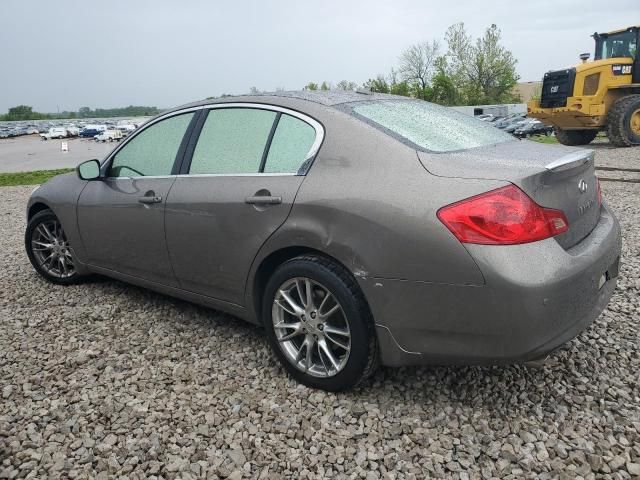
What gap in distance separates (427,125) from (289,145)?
0.77m

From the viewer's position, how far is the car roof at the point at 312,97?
9.83 feet

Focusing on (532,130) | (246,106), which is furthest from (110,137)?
(246,106)

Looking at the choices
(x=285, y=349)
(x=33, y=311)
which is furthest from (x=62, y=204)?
(x=285, y=349)

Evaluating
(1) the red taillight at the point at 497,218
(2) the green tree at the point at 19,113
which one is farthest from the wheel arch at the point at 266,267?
(2) the green tree at the point at 19,113

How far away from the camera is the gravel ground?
2.25 meters

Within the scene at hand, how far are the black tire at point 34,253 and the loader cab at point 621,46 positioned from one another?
52.3 ft

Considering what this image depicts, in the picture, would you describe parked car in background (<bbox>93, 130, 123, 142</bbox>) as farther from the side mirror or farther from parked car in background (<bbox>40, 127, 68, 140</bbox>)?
the side mirror

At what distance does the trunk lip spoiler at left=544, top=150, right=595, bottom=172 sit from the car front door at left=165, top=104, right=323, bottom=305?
3.72ft

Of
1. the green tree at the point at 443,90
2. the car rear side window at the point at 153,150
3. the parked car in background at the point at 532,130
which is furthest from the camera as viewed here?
the green tree at the point at 443,90

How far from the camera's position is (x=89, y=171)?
158 inches

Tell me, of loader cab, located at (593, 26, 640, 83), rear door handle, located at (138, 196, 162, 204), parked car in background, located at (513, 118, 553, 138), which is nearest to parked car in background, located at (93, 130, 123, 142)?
parked car in background, located at (513, 118, 553, 138)

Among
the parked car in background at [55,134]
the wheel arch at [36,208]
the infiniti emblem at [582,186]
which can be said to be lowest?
the parked car in background at [55,134]

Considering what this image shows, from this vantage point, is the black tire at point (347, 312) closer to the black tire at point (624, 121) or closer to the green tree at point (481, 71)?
the black tire at point (624, 121)

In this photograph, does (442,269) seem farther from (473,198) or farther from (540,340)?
(540,340)
